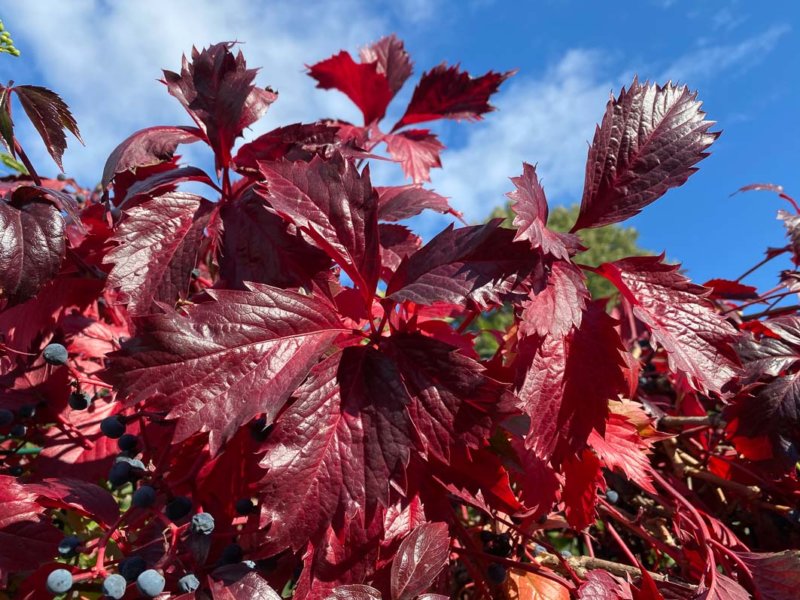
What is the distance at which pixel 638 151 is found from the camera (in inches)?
29.9

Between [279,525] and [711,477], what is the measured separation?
90 centimetres

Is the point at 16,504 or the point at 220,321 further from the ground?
the point at 220,321

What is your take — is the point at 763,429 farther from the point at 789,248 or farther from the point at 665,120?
the point at 789,248

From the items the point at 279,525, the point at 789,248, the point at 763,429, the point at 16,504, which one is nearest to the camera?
the point at 279,525

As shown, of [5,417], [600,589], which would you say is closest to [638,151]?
[600,589]

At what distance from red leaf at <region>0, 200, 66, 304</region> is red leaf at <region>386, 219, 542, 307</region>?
0.42 metres

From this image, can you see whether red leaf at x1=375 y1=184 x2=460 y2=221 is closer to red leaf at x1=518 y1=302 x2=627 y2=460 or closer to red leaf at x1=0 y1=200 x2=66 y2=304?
red leaf at x1=518 y1=302 x2=627 y2=460

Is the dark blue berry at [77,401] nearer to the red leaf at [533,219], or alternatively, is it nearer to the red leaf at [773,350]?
the red leaf at [533,219]

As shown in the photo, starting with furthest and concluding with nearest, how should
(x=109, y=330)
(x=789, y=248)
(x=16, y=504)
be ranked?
(x=789, y=248) → (x=109, y=330) → (x=16, y=504)

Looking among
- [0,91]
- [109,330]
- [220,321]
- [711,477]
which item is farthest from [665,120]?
[109,330]

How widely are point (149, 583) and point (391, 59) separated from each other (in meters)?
1.41

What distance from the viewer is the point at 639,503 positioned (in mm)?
1195

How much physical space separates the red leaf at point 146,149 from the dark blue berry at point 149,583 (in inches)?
19.3

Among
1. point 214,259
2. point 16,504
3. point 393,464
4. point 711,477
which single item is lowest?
point 16,504
